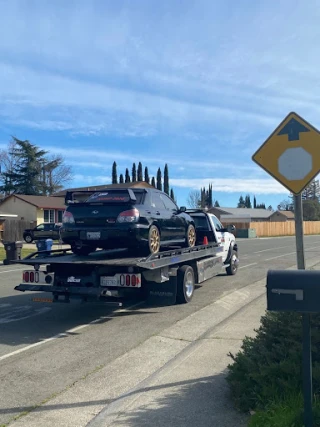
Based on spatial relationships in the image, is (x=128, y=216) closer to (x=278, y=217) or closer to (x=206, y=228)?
(x=206, y=228)

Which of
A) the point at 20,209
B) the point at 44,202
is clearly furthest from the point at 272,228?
the point at 20,209

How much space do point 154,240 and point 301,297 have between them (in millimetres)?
6018

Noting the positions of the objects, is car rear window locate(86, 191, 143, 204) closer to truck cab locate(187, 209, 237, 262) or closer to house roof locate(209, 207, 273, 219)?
truck cab locate(187, 209, 237, 262)

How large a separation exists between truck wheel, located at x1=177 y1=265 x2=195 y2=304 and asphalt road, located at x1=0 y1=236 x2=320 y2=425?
0.65ft

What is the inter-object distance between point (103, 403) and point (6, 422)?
881 mm

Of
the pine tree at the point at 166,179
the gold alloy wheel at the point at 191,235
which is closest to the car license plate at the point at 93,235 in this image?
the gold alloy wheel at the point at 191,235

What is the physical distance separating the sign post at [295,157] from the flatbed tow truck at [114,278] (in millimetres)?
3364

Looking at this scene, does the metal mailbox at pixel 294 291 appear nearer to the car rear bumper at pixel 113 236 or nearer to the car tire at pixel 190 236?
the car rear bumper at pixel 113 236

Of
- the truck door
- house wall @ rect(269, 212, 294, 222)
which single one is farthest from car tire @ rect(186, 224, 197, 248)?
house wall @ rect(269, 212, 294, 222)

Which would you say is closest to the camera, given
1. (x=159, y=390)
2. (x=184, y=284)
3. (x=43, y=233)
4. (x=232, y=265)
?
(x=159, y=390)

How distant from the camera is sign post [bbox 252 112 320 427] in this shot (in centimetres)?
435

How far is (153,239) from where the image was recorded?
29.4 ft

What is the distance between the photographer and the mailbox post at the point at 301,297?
3078 mm

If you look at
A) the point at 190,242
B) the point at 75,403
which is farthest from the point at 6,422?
the point at 190,242
